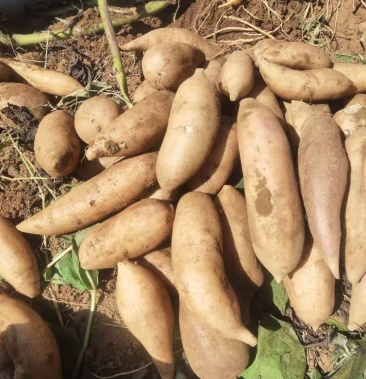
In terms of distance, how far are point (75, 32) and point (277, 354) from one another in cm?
230

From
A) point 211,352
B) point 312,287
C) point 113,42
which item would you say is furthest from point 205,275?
point 113,42

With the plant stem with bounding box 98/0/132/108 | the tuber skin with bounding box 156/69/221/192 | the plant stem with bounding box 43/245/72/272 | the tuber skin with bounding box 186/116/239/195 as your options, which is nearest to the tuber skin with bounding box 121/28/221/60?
the plant stem with bounding box 98/0/132/108

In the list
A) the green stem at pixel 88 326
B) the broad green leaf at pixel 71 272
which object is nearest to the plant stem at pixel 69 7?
the broad green leaf at pixel 71 272

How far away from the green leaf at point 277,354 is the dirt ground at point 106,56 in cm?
43

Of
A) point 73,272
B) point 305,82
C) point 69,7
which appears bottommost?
point 73,272

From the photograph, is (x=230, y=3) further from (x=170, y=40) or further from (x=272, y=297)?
(x=272, y=297)

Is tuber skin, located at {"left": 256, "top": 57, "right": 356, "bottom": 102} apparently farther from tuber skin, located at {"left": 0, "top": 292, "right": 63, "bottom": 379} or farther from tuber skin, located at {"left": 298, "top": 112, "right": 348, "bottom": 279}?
tuber skin, located at {"left": 0, "top": 292, "right": 63, "bottom": 379}

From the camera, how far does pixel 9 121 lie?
275 centimetres

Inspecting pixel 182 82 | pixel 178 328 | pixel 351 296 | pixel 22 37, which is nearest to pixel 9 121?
pixel 22 37

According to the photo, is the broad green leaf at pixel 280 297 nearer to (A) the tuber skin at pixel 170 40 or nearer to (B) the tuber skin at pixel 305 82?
(B) the tuber skin at pixel 305 82

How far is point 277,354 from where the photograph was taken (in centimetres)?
223

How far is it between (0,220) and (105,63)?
1196 mm

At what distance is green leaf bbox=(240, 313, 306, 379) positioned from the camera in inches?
86.7

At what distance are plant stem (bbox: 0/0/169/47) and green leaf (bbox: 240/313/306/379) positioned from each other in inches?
80.5
